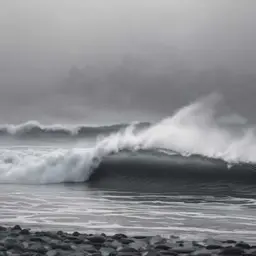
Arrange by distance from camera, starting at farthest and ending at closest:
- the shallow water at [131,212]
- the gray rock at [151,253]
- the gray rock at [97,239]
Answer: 1. the shallow water at [131,212]
2. the gray rock at [97,239]
3. the gray rock at [151,253]

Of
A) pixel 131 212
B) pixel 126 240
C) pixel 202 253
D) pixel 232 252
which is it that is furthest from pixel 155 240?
pixel 131 212

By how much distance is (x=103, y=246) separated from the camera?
620cm

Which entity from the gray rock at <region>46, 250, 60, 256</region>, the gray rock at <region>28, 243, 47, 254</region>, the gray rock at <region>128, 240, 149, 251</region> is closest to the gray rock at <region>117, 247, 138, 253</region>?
the gray rock at <region>128, 240, 149, 251</region>

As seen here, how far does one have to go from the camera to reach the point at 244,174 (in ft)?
60.9

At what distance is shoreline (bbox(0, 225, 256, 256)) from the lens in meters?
5.70

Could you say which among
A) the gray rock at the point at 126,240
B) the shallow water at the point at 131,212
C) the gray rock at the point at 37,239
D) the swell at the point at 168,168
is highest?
the swell at the point at 168,168

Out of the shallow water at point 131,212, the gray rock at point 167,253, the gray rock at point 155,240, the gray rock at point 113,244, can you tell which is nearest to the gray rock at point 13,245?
the gray rock at point 113,244

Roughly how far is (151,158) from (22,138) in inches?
517

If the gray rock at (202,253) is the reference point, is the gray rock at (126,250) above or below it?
above

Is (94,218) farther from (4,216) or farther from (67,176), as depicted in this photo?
(67,176)

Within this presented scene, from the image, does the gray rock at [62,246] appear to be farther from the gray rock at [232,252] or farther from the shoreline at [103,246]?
the gray rock at [232,252]

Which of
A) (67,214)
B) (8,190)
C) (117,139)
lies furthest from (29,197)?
(117,139)

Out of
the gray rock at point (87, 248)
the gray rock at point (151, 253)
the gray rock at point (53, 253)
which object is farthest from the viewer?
the gray rock at point (87, 248)

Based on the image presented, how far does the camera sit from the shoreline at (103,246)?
5703mm
